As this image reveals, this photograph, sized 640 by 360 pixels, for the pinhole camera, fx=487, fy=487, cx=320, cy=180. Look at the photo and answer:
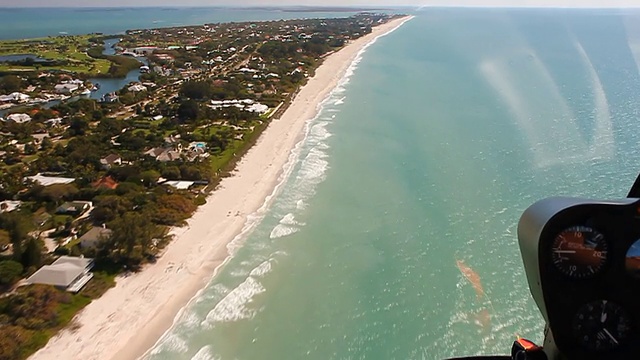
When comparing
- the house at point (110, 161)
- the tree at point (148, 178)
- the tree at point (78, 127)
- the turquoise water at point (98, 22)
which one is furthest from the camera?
the turquoise water at point (98, 22)

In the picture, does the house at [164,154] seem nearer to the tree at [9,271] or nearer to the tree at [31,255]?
the tree at [31,255]

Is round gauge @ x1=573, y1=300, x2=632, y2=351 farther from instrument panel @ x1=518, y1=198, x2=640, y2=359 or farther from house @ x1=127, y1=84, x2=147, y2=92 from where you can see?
house @ x1=127, y1=84, x2=147, y2=92

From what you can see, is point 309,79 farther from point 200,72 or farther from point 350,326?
point 350,326

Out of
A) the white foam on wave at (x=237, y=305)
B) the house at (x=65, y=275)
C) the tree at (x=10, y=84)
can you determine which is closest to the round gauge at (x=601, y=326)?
the white foam on wave at (x=237, y=305)

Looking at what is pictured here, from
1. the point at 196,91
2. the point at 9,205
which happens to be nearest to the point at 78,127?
the point at 196,91

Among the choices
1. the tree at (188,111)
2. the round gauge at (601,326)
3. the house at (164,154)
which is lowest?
the tree at (188,111)

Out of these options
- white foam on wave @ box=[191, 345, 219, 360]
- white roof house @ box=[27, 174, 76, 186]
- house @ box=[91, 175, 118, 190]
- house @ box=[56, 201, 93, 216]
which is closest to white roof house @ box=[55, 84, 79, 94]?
white roof house @ box=[27, 174, 76, 186]
